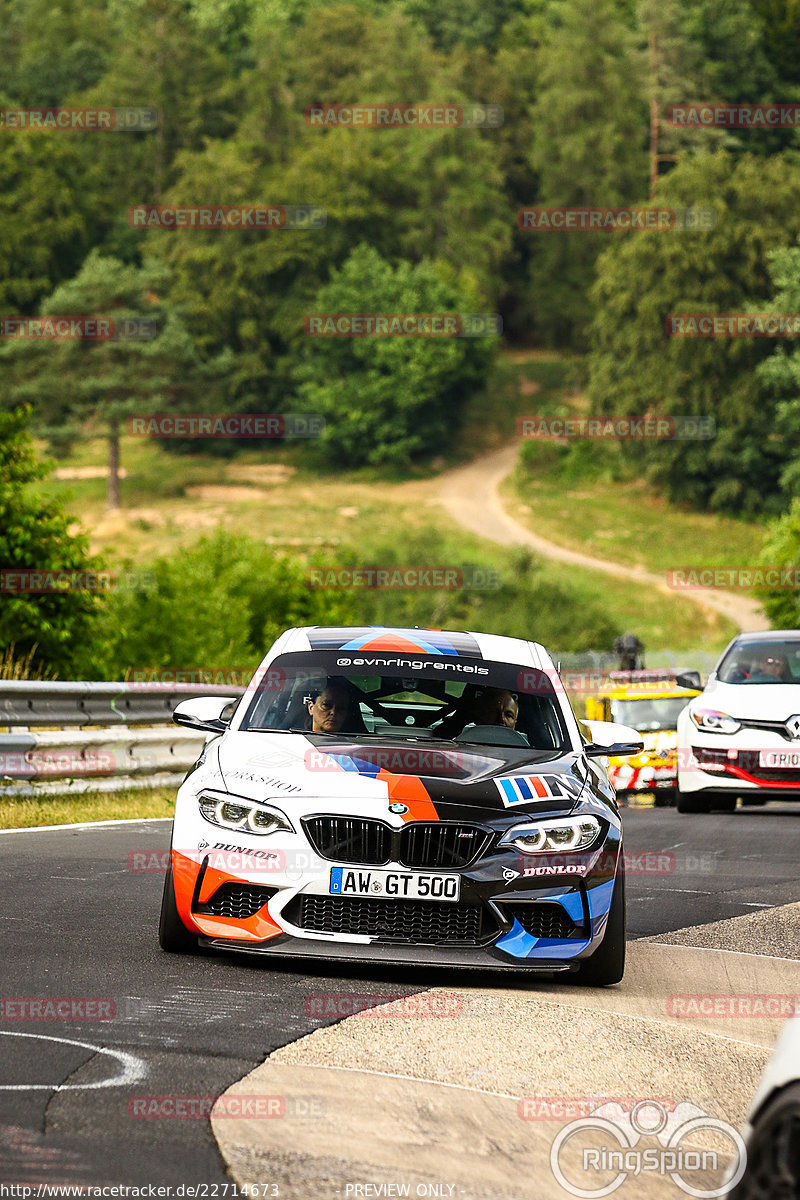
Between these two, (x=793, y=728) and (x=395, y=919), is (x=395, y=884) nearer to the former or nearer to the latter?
(x=395, y=919)

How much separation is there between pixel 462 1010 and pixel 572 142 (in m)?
116

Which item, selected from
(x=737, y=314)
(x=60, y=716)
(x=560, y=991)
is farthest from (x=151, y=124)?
(x=560, y=991)

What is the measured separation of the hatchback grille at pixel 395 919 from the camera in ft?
23.0

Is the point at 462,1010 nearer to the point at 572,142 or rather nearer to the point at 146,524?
the point at 146,524

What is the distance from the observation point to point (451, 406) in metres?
109

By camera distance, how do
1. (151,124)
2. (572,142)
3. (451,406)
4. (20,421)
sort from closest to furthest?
(20,421)
(451,406)
(572,142)
(151,124)

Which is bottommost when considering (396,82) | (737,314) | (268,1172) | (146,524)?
(146,524)

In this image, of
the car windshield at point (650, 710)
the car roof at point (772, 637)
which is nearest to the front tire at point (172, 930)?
the car roof at point (772, 637)

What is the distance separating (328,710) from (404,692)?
643 millimetres

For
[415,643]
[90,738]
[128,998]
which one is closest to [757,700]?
[90,738]

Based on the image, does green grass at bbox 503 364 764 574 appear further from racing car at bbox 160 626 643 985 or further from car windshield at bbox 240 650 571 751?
racing car at bbox 160 626 643 985

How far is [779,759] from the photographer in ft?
54.9

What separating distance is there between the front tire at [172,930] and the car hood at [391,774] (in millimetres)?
466

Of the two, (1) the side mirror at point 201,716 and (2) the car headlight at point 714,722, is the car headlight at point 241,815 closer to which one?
(1) the side mirror at point 201,716
